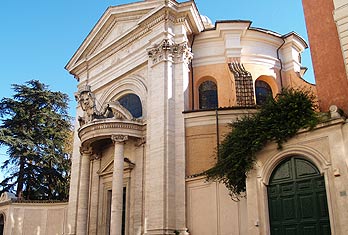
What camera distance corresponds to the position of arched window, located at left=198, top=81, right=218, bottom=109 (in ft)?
54.8

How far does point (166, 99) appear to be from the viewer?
48.7ft

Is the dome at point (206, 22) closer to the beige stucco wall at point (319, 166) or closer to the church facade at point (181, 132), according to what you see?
the church facade at point (181, 132)

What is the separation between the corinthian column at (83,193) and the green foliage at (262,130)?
304 inches

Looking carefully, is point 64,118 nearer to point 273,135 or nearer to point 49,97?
point 49,97

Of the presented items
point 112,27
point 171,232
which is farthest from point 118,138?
point 112,27

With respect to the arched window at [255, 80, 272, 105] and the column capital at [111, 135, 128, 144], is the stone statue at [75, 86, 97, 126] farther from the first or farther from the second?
the arched window at [255, 80, 272, 105]

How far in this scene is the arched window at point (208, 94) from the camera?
1670cm

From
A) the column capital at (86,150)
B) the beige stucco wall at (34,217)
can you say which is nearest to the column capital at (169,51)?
the column capital at (86,150)

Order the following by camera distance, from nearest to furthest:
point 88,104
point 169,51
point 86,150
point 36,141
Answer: point 169,51 < point 88,104 < point 86,150 < point 36,141

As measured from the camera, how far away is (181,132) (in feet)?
47.4

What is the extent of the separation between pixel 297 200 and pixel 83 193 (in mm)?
10202

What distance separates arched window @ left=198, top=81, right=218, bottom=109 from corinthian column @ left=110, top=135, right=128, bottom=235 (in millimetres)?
3965

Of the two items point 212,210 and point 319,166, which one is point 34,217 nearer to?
point 212,210

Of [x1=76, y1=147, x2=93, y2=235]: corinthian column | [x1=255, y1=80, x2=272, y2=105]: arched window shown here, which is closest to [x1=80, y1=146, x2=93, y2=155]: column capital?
[x1=76, y1=147, x2=93, y2=235]: corinthian column
